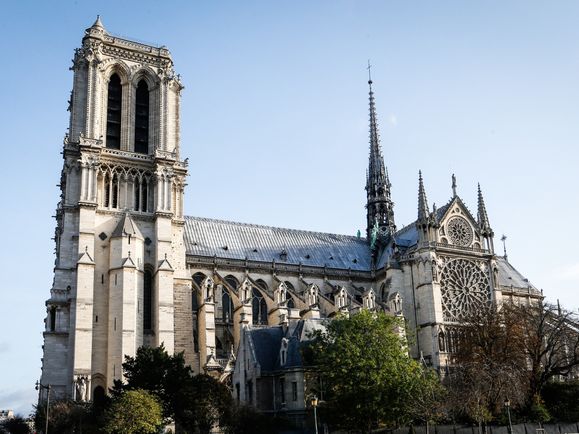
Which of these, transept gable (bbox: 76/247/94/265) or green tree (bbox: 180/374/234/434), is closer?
green tree (bbox: 180/374/234/434)

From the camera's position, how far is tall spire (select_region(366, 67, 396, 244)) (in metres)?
74.7

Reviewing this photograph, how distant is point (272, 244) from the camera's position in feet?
219

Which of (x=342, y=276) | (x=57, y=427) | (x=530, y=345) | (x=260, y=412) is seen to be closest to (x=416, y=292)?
(x=342, y=276)

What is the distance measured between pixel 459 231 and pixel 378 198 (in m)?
12.9

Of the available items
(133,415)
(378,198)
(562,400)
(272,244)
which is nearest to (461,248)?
(378,198)

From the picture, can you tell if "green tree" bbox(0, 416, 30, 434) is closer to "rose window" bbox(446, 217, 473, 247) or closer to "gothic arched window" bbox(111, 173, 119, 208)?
"gothic arched window" bbox(111, 173, 119, 208)

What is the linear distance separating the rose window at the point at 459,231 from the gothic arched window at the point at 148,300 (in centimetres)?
2838

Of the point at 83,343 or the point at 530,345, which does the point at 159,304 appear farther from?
the point at 530,345

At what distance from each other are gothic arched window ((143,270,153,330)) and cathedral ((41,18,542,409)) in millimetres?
109

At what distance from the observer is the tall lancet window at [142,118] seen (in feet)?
187

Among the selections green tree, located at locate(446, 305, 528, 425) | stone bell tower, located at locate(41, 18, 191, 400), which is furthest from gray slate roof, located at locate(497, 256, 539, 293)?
stone bell tower, located at locate(41, 18, 191, 400)

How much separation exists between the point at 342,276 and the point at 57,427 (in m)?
32.0

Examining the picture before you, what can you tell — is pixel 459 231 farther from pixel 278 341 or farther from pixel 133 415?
pixel 133 415

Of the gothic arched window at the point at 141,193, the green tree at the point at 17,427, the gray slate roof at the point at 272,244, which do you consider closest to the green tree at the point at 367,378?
the gothic arched window at the point at 141,193
